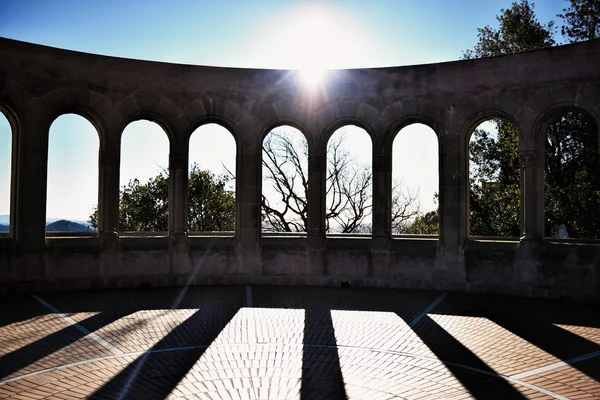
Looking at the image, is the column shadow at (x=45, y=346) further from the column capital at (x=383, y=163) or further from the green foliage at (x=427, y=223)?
the green foliage at (x=427, y=223)

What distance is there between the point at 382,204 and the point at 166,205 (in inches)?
683

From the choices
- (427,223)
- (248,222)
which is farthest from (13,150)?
(427,223)

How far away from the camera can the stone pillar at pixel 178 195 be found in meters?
13.7

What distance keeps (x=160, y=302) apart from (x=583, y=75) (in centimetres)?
1143

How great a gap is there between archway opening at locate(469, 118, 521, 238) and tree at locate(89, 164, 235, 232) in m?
13.2

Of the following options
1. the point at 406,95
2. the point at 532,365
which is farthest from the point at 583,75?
the point at 532,365

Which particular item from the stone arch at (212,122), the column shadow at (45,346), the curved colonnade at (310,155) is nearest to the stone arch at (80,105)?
the curved colonnade at (310,155)

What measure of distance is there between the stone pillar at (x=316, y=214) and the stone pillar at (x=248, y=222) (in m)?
1.48

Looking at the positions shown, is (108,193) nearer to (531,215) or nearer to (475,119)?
(475,119)

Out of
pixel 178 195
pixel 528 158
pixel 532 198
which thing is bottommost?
pixel 532 198

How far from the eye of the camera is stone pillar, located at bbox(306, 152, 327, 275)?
13992 millimetres

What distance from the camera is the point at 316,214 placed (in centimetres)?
1407

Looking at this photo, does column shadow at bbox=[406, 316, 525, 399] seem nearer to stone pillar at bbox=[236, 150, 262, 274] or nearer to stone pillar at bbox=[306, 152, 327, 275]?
stone pillar at bbox=[306, 152, 327, 275]

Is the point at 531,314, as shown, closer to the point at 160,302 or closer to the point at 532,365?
the point at 532,365
